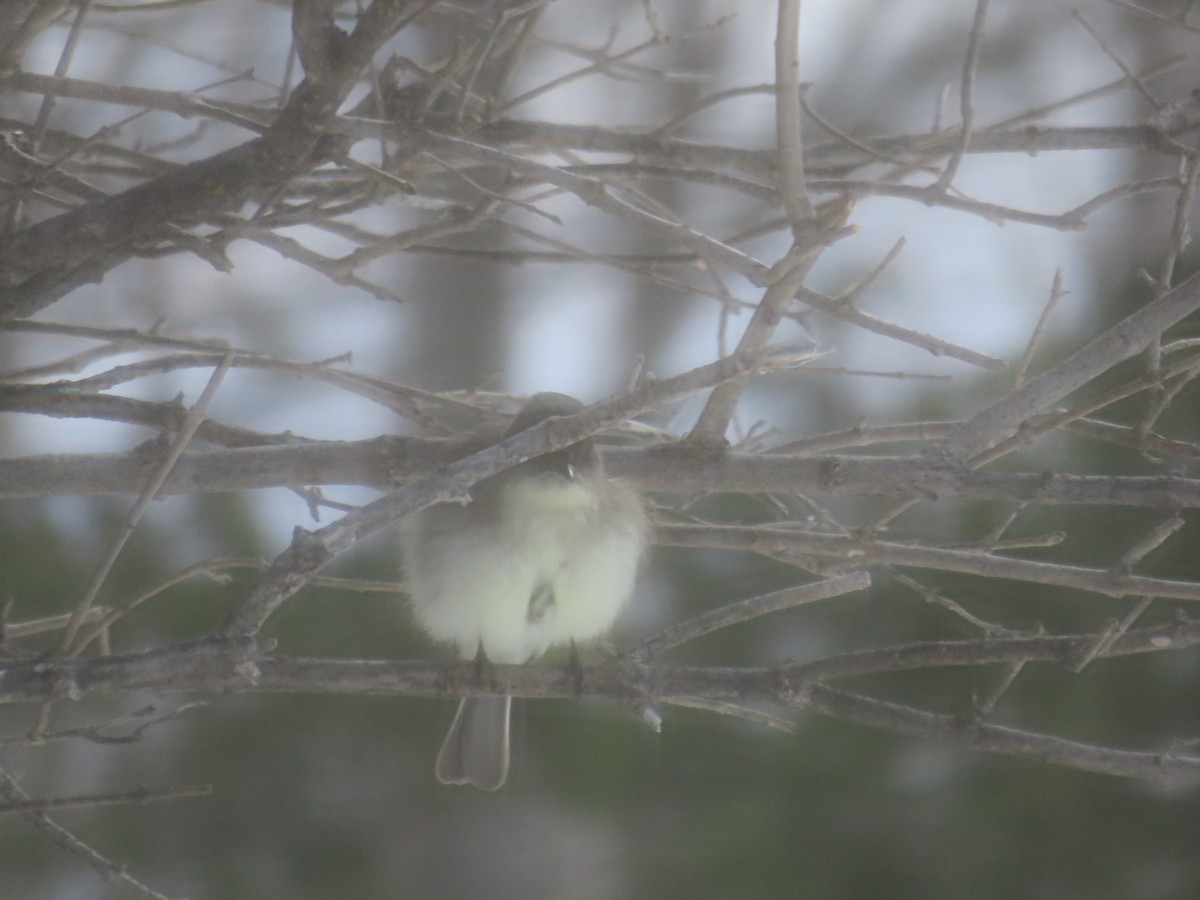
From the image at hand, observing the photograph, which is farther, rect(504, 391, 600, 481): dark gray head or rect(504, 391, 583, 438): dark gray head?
rect(504, 391, 583, 438): dark gray head

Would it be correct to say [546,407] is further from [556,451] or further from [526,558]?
[526,558]

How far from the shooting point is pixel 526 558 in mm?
2865

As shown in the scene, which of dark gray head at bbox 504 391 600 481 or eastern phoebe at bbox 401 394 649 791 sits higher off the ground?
dark gray head at bbox 504 391 600 481

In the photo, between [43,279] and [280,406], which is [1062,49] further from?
[43,279]

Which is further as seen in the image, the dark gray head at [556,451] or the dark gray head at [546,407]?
the dark gray head at [546,407]

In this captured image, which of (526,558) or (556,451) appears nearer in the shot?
(556,451)

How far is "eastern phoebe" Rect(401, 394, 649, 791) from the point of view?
2857 mm

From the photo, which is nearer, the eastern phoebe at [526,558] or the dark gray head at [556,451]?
the dark gray head at [556,451]

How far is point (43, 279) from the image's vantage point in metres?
2.07

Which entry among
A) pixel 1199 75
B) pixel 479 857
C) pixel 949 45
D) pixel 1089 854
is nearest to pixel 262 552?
pixel 479 857

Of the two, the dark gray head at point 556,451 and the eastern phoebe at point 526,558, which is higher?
the dark gray head at point 556,451

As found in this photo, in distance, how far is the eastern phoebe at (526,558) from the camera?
112 inches

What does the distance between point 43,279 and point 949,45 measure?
5815 millimetres

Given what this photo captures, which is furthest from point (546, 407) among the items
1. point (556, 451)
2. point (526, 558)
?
point (526, 558)
